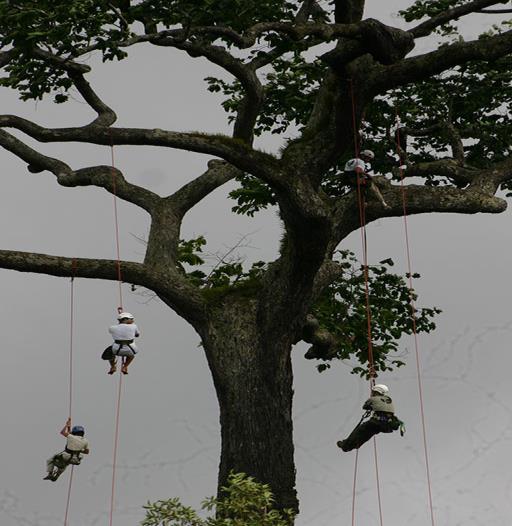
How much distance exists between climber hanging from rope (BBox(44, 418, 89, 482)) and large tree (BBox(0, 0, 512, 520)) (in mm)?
2414

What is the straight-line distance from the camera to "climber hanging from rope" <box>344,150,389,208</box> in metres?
19.3

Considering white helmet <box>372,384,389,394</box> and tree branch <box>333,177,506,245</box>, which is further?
tree branch <box>333,177,506,245</box>

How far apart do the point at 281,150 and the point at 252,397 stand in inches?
159

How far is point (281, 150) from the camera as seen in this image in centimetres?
1962

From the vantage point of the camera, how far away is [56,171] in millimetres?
23234

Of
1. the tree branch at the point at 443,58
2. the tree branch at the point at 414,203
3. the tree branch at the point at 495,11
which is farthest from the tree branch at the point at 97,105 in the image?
the tree branch at the point at 495,11

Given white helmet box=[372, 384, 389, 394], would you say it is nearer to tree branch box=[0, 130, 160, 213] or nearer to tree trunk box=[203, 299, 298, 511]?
tree trunk box=[203, 299, 298, 511]

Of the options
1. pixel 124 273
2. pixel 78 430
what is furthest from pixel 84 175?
pixel 78 430

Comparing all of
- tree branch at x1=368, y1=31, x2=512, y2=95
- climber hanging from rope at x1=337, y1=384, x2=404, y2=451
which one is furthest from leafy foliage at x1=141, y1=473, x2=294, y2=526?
tree branch at x1=368, y1=31, x2=512, y2=95

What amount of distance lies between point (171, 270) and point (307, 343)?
10.8 ft

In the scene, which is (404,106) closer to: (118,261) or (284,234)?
(284,234)

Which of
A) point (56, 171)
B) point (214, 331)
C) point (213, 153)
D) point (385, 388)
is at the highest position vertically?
point (56, 171)

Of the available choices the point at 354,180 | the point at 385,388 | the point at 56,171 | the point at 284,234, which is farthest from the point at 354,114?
the point at 56,171

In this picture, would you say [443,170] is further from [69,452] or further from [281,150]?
[69,452]
